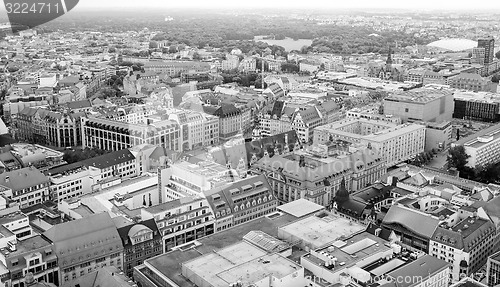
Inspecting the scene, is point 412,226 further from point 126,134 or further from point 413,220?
point 126,134

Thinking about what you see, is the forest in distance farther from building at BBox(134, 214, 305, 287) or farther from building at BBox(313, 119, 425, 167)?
building at BBox(134, 214, 305, 287)

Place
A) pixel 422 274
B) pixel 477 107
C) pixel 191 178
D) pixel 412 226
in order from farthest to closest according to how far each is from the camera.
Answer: pixel 477 107 → pixel 191 178 → pixel 412 226 → pixel 422 274

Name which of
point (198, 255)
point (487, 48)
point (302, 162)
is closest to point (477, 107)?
point (302, 162)

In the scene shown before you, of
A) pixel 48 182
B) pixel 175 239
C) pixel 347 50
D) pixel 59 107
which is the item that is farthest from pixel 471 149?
pixel 347 50

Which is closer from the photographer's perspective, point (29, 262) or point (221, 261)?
point (221, 261)

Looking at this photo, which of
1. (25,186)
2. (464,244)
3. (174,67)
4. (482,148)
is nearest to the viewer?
(464,244)

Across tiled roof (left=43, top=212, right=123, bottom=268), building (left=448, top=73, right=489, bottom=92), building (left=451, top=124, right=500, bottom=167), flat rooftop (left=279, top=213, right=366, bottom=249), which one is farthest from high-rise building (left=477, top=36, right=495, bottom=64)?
tiled roof (left=43, top=212, right=123, bottom=268)

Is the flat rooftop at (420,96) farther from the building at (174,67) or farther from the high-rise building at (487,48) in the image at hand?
the high-rise building at (487,48)
